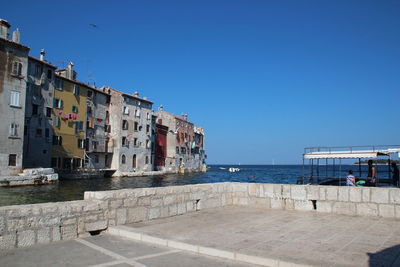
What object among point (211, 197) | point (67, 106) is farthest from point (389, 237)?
point (67, 106)

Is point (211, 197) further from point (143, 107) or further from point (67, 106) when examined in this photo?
point (143, 107)

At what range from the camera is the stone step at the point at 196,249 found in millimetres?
5527

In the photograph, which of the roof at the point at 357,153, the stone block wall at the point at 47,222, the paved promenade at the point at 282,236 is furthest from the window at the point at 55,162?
the stone block wall at the point at 47,222

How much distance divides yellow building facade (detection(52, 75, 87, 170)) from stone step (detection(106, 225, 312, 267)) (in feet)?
153

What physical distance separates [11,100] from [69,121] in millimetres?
13376

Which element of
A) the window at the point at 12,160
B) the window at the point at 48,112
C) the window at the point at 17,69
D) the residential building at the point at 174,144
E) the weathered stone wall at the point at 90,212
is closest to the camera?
the weathered stone wall at the point at 90,212

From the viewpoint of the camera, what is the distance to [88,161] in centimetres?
5875

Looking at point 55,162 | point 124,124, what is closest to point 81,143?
point 55,162

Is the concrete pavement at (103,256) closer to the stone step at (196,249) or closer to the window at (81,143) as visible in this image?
the stone step at (196,249)

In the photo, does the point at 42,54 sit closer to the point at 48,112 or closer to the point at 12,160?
the point at 48,112

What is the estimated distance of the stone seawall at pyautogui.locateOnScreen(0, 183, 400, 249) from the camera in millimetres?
6766

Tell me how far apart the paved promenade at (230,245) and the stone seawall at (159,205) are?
12.6 inches

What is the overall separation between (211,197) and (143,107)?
2412 inches

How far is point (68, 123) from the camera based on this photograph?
53.2 meters
